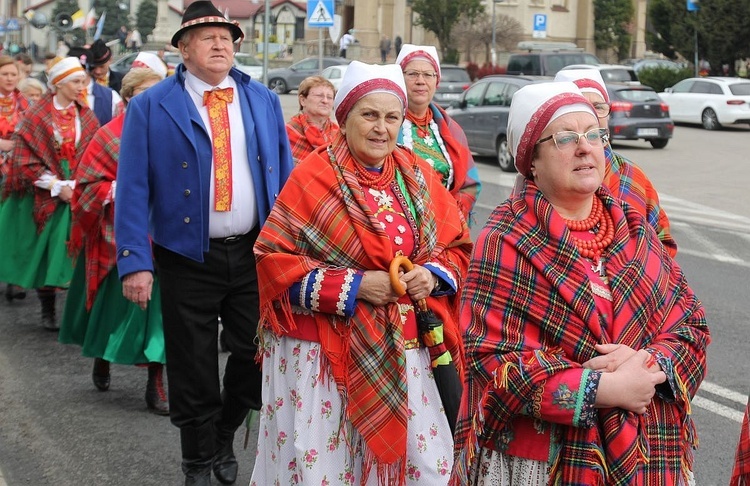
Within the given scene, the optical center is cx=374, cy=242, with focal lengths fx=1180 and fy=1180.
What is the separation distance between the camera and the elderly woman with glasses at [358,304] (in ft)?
13.7

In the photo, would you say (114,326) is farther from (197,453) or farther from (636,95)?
(636,95)

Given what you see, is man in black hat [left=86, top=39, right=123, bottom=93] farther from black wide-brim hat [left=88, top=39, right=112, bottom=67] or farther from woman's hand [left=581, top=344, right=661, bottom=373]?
woman's hand [left=581, top=344, right=661, bottom=373]

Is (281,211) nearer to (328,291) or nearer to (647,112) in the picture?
(328,291)

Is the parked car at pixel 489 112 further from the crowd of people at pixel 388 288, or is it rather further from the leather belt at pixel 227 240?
the leather belt at pixel 227 240

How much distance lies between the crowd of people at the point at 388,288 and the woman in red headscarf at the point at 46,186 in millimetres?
1334

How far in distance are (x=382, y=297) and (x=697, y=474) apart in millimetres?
2186

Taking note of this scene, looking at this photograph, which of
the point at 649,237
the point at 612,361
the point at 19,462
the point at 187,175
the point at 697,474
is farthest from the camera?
the point at 19,462

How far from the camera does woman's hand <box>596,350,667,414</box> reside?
294 centimetres

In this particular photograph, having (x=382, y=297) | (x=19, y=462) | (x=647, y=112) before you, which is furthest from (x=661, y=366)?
(x=647, y=112)

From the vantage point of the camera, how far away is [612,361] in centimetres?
297

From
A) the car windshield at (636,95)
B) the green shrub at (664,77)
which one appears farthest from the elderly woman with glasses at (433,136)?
the green shrub at (664,77)

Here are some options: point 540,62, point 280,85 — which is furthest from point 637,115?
point 280,85

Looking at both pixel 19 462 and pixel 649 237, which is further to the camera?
pixel 19 462

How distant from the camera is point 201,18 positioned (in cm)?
505
